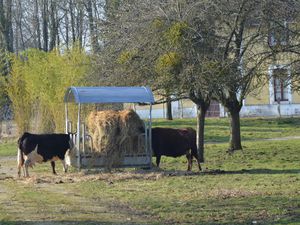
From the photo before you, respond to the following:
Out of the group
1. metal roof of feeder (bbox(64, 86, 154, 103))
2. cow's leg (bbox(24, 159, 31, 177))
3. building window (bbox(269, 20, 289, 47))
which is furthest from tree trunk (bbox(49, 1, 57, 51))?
building window (bbox(269, 20, 289, 47))

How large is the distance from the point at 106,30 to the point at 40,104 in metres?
13.0

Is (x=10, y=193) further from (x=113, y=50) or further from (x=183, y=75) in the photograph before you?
(x=113, y=50)

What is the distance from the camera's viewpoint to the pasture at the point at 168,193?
1236 cm

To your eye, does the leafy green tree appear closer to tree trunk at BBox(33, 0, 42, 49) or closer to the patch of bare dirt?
the patch of bare dirt

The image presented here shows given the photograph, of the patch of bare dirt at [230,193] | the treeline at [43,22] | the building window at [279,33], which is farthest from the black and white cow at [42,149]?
the treeline at [43,22]

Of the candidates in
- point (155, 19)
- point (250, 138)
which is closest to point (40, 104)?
point (250, 138)

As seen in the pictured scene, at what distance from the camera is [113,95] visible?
21484mm

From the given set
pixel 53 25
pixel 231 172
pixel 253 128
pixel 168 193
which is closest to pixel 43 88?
pixel 253 128

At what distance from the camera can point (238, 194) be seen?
1493 cm

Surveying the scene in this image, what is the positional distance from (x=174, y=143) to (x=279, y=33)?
484 centimetres

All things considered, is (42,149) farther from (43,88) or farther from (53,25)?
(53,25)

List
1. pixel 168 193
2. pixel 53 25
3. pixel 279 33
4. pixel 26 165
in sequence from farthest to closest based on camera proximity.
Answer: pixel 53 25 → pixel 279 33 → pixel 26 165 → pixel 168 193

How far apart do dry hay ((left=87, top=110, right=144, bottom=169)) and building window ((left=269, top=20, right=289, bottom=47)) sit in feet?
16.4

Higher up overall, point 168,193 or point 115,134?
point 115,134
